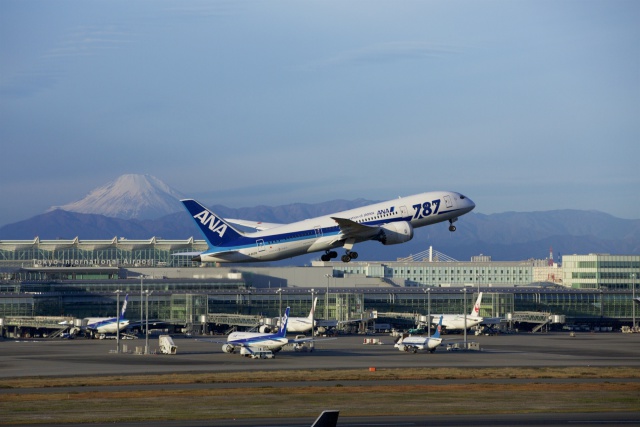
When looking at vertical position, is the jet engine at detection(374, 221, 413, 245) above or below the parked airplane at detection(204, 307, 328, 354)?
above

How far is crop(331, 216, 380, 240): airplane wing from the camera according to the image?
108062mm

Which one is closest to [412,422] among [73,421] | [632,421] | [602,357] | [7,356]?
[632,421]

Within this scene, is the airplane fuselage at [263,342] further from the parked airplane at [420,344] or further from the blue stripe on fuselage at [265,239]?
the blue stripe on fuselage at [265,239]

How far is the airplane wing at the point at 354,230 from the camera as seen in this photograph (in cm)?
10806

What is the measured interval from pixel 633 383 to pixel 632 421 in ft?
93.3

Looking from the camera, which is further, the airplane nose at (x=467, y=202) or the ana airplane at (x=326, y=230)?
the airplane nose at (x=467, y=202)

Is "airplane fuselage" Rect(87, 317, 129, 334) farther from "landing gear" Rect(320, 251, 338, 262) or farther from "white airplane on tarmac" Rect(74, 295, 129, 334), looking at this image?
"landing gear" Rect(320, 251, 338, 262)

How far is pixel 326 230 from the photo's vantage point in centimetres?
10919

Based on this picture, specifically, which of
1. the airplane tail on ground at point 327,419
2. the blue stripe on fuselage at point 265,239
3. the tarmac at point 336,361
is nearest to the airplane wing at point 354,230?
the blue stripe on fuselage at point 265,239

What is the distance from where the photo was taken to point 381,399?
86.1 metres

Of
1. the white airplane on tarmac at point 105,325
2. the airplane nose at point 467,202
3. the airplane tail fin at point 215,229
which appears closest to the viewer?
the airplane tail fin at point 215,229

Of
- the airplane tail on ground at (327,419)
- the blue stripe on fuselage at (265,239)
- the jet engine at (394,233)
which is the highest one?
the jet engine at (394,233)

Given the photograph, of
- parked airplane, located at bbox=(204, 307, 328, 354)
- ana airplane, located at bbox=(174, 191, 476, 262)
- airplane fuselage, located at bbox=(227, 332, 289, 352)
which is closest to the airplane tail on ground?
ana airplane, located at bbox=(174, 191, 476, 262)

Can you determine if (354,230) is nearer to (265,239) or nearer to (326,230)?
(326,230)
